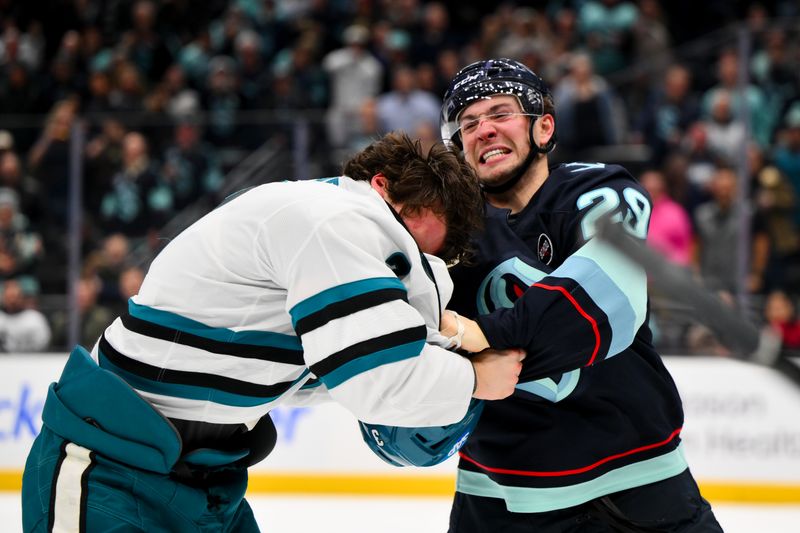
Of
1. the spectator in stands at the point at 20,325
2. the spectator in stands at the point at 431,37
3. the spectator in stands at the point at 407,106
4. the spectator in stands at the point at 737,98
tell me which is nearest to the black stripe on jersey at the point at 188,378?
the spectator in stands at the point at 20,325

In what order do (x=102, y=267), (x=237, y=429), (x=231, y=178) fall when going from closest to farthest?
(x=237, y=429)
(x=102, y=267)
(x=231, y=178)

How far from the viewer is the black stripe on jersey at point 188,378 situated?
2152 mm

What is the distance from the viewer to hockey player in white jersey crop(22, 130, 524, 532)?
2023 mm

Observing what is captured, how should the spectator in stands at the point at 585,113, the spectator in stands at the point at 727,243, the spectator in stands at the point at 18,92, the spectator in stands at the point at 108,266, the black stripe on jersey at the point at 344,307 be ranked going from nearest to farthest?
the black stripe on jersey at the point at 344,307
the spectator in stands at the point at 727,243
the spectator in stands at the point at 108,266
the spectator in stands at the point at 585,113
the spectator in stands at the point at 18,92

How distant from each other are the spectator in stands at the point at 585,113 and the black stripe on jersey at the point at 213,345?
18.2ft

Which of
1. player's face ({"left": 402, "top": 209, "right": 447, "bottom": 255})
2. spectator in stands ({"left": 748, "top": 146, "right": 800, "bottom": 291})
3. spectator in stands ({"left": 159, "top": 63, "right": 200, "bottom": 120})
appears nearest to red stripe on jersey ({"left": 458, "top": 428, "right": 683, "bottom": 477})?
player's face ({"left": 402, "top": 209, "right": 447, "bottom": 255})

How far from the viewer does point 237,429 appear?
2.39 m

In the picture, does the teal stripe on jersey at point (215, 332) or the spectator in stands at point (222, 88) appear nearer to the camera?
the teal stripe on jersey at point (215, 332)

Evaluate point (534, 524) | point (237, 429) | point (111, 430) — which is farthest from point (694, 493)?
point (111, 430)

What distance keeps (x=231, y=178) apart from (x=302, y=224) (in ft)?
18.2

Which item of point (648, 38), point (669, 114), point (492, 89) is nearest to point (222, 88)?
point (648, 38)

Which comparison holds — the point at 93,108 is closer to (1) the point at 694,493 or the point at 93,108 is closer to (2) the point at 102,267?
(2) the point at 102,267

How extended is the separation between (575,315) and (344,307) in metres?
0.61

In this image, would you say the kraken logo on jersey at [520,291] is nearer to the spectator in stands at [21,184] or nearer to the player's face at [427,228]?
the player's face at [427,228]
